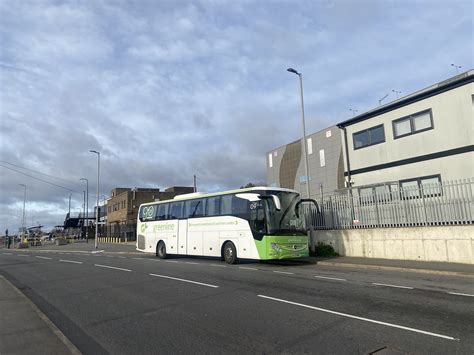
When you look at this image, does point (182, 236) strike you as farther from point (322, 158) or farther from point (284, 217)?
point (322, 158)

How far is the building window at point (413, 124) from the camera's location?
66.7ft

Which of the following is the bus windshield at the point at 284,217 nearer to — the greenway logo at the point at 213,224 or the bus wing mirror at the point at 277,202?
the bus wing mirror at the point at 277,202

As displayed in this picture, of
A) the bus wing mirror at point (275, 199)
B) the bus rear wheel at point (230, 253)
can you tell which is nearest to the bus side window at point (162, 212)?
the bus rear wheel at point (230, 253)

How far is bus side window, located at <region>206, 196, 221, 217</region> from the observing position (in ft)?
65.2

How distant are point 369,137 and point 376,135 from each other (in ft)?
1.75

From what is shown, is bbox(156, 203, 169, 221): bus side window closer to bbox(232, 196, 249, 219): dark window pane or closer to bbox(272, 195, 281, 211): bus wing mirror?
bbox(232, 196, 249, 219): dark window pane

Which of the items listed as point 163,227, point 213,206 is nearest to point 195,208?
point 213,206

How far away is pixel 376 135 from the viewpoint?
914 inches

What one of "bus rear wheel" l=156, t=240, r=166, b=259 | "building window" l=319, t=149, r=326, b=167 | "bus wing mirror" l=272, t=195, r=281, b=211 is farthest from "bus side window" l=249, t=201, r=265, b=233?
"building window" l=319, t=149, r=326, b=167

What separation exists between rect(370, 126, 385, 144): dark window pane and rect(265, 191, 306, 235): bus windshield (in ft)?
23.8

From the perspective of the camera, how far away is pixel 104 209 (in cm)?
9506

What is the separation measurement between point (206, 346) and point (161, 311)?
2.77 m

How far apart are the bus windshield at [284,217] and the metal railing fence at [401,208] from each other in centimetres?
278

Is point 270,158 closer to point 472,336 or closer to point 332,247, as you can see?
point 332,247
